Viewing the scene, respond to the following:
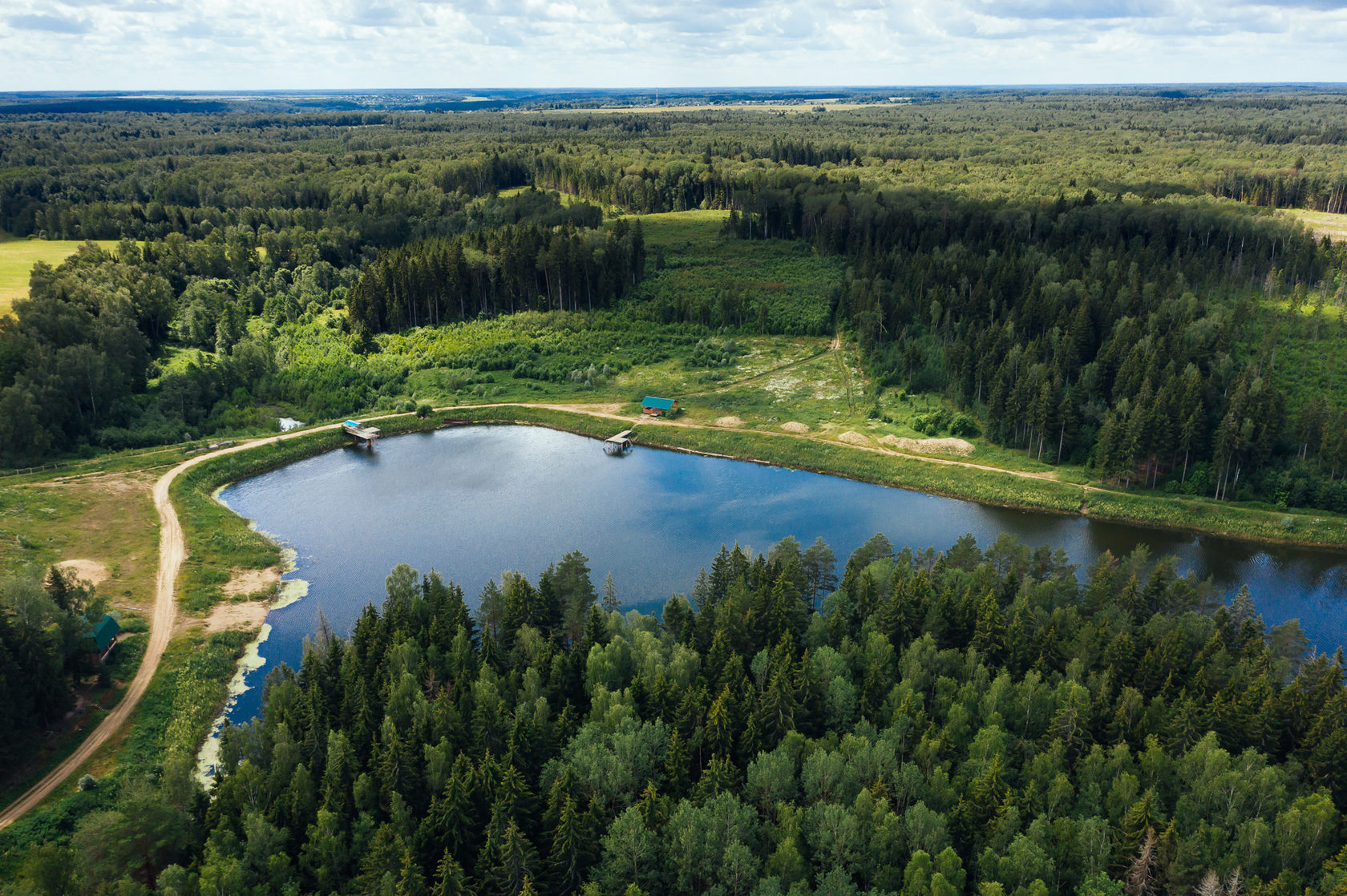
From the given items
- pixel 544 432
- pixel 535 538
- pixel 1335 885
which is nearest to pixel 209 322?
pixel 544 432

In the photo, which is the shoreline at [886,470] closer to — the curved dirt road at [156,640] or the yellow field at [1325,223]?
the curved dirt road at [156,640]

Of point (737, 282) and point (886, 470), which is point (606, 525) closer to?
point (886, 470)

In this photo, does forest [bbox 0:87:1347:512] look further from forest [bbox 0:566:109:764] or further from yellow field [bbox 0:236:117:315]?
forest [bbox 0:566:109:764]

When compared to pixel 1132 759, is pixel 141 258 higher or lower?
higher

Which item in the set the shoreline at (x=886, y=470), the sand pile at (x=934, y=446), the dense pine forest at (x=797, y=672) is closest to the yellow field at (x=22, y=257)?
the dense pine forest at (x=797, y=672)

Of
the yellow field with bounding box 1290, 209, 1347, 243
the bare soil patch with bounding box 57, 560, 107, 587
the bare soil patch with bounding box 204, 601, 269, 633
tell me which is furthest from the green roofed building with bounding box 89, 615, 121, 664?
the yellow field with bounding box 1290, 209, 1347, 243

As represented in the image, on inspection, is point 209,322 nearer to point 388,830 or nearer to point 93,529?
point 93,529

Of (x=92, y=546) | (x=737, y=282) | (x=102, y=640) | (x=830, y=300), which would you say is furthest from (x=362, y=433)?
(x=830, y=300)
